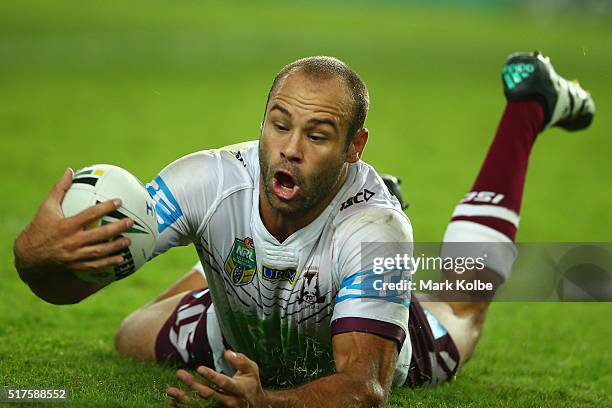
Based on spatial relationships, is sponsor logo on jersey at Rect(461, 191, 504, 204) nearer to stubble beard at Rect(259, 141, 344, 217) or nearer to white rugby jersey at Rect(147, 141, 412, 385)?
white rugby jersey at Rect(147, 141, 412, 385)

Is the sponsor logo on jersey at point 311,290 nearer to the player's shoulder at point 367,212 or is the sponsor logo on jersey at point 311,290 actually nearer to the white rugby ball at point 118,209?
the player's shoulder at point 367,212

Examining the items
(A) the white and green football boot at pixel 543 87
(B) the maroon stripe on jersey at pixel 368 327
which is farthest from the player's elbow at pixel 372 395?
(A) the white and green football boot at pixel 543 87

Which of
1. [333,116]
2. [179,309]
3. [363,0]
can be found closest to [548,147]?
[179,309]

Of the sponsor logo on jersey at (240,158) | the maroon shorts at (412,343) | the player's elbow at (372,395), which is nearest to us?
the player's elbow at (372,395)

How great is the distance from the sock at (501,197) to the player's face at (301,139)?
1.96 m

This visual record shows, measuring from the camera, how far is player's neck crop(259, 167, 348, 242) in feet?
15.5

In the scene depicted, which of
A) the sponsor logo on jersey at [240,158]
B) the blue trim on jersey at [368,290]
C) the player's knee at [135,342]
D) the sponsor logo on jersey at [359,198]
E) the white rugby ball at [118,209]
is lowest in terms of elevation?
the player's knee at [135,342]

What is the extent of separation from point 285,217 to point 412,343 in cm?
141

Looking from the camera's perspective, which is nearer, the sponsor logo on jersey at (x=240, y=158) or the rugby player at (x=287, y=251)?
the rugby player at (x=287, y=251)

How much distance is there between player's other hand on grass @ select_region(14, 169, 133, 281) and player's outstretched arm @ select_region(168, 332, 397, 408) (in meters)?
0.59

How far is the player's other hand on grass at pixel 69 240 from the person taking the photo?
13.4ft

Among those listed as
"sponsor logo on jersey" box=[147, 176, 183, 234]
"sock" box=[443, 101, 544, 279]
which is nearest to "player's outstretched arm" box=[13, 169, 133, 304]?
"sponsor logo on jersey" box=[147, 176, 183, 234]

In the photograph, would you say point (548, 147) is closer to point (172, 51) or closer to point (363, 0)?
point (172, 51)

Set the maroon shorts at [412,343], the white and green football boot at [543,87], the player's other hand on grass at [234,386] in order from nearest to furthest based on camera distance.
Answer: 1. the player's other hand on grass at [234,386]
2. the maroon shorts at [412,343]
3. the white and green football boot at [543,87]
